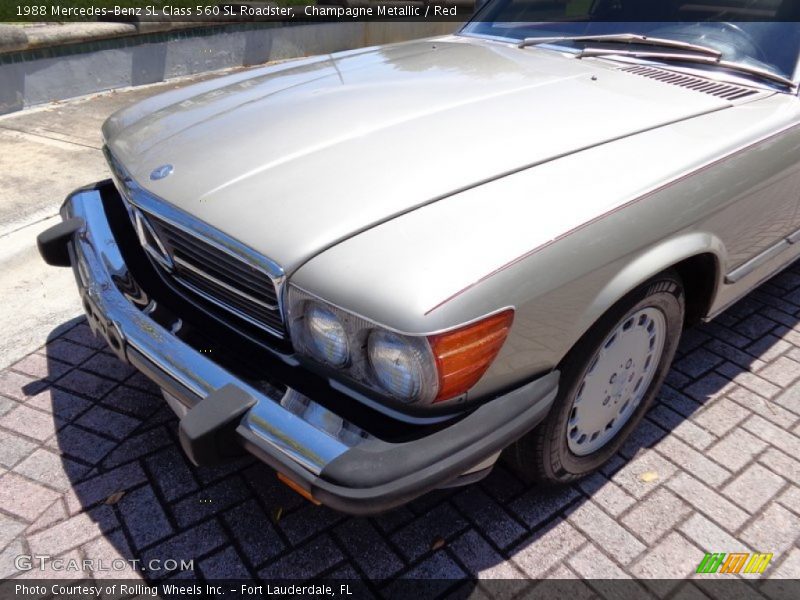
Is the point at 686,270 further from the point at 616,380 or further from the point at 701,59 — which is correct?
the point at 701,59

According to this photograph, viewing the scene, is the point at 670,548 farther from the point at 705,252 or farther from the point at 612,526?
the point at 705,252

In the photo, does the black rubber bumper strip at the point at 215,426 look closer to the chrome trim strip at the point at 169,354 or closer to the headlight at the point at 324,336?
the chrome trim strip at the point at 169,354

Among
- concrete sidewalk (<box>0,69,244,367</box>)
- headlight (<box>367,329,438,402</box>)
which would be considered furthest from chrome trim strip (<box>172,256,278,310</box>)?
concrete sidewalk (<box>0,69,244,367</box>)

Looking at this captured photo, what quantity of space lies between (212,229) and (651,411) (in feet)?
6.61

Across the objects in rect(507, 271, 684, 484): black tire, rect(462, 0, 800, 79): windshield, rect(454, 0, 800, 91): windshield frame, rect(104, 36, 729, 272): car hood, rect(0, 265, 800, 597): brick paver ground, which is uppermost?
rect(462, 0, 800, 79): windshield

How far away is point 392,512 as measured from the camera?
2334 millimetres

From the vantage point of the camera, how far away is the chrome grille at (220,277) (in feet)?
5.98

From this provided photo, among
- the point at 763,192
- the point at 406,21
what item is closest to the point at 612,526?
the point at 763,192

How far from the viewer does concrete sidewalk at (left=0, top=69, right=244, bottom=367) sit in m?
3.28

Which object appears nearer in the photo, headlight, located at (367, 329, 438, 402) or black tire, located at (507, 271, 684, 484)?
headlight, located at (367, 329, 438, 402)

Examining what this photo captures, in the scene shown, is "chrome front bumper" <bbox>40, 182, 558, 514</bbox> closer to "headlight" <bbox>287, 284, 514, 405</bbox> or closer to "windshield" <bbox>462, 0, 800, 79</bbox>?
"headlight" <bbox>287, 284, 514, 405</bbox>

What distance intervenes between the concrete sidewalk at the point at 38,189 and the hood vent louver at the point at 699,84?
116 inches

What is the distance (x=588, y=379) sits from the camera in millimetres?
2178

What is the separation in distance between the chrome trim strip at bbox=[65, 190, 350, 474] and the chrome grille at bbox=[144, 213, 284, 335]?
0.18m
